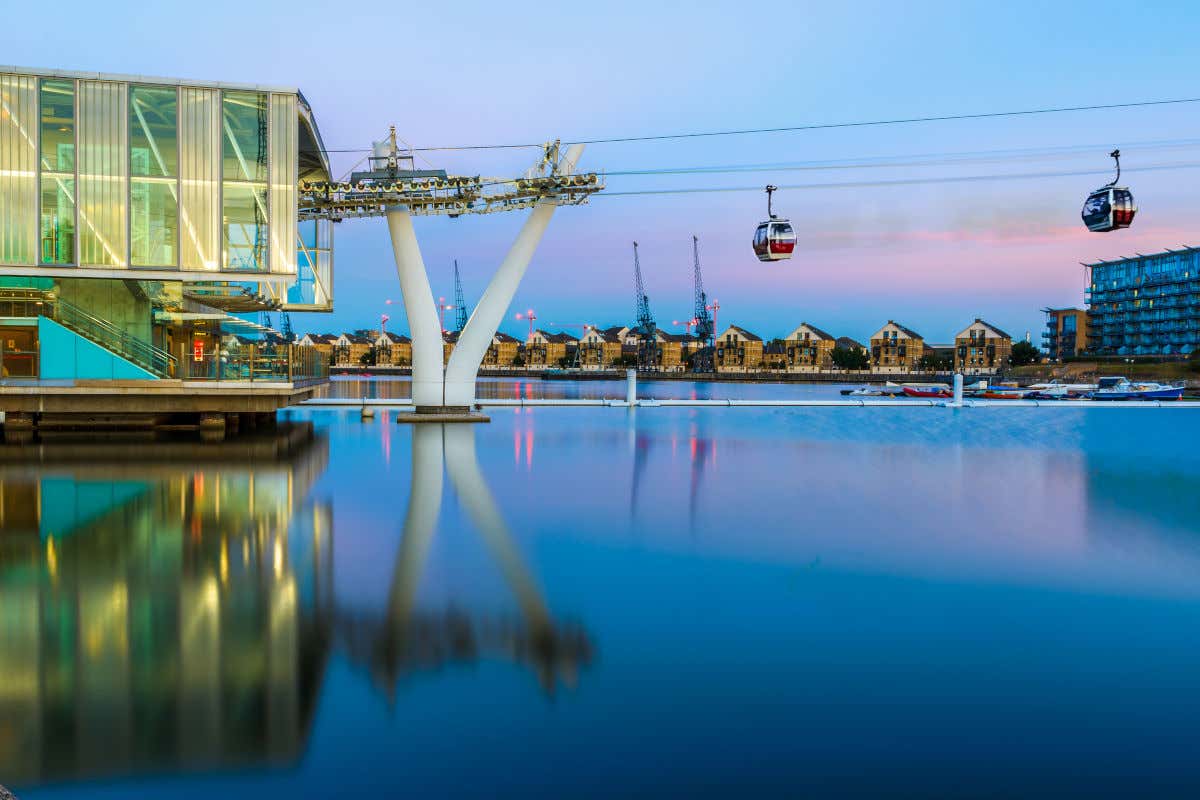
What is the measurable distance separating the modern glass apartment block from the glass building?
397ft

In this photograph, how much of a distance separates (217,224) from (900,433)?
64.4 ft

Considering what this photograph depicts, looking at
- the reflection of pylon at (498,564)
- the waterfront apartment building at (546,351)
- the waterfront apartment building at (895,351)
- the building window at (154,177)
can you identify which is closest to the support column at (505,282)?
the building window at (154,177)

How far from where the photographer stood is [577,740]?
4188mm

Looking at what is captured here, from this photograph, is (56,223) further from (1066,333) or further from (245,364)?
(1066,333)

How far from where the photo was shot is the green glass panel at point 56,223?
66.0 ft

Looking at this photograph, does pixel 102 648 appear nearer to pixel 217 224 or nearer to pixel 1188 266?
pixel 217 224

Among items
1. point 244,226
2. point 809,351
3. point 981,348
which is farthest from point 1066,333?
point 244,226

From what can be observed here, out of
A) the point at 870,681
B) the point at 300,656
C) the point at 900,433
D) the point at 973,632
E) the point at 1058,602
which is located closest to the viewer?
the point at 870,681

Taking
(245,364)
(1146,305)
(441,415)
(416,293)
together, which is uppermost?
(1146,305)

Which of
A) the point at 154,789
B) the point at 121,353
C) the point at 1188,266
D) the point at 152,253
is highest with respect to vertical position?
the point at 1188,266

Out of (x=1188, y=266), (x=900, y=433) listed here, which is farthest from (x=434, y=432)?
(x=1188, y=266)

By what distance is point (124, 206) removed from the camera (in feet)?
67.1

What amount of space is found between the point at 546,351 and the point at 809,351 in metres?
52.8

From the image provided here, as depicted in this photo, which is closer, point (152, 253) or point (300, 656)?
point (300, 656)
